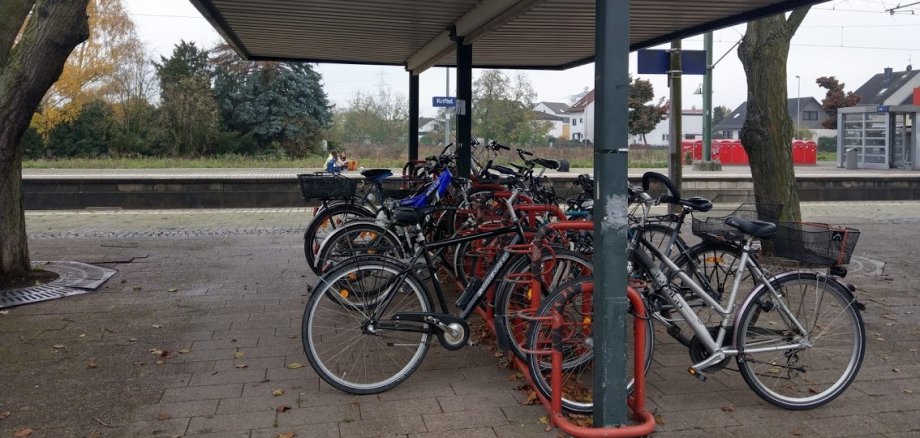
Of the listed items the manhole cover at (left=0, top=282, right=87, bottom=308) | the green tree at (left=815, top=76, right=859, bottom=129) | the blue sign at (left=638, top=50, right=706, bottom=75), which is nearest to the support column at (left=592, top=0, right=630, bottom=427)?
the manhole cover at (left=0, top=282, right=87, bottom=308)

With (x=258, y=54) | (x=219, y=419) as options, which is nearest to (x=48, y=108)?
(x=258, y=54)

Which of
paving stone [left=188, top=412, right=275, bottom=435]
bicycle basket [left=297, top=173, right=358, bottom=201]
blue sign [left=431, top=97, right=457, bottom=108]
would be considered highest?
blue sign [left=431, top=97, right=457, bottom=108]

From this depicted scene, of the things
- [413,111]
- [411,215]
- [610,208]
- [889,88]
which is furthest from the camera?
[889,88]

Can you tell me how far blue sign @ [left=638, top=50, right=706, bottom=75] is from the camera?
29.4 ft

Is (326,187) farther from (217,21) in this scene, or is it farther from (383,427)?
(383,427)

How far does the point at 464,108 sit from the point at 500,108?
31.2 meters

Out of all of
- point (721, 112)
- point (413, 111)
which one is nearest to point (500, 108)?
point (413, 111)

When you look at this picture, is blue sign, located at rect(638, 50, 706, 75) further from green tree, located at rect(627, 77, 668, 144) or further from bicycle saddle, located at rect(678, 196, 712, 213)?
green tree, located at rect(627, 77, 668, 144)

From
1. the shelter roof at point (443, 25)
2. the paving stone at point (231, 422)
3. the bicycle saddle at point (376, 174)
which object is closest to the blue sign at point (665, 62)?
the shelter roof at point (443, 25)

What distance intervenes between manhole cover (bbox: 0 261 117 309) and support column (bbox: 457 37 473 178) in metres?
3.56

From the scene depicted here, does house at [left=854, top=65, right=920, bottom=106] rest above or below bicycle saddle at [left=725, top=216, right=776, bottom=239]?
above

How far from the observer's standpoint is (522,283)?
431 cm

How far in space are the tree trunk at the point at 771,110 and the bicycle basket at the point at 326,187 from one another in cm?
436

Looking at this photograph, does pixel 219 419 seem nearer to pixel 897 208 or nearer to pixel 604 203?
pixel 604 203
